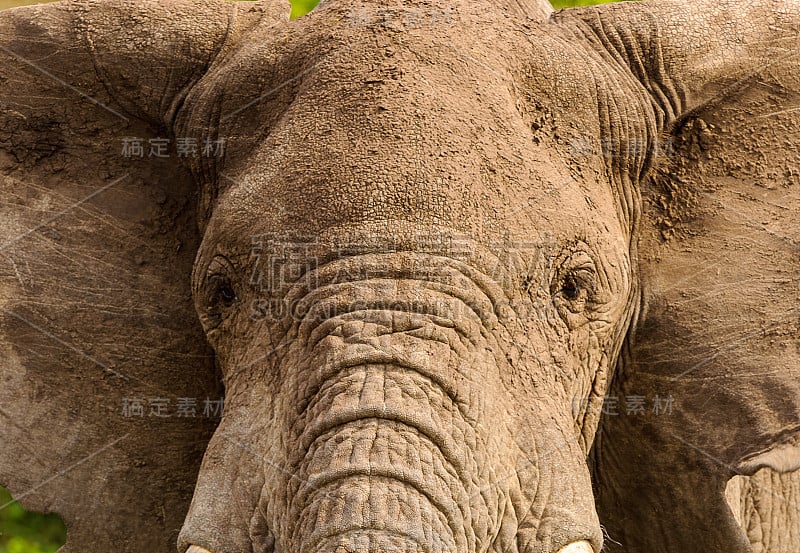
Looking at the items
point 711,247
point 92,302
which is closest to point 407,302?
point 711,247

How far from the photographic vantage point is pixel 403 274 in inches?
110

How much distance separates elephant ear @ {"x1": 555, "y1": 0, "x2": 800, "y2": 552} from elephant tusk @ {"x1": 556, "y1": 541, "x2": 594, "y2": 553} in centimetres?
53

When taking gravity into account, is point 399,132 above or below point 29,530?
above

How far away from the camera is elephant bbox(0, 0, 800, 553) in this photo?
9.05 ft

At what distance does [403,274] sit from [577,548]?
0.64 m

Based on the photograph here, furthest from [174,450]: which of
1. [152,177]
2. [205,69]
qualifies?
[205,69]

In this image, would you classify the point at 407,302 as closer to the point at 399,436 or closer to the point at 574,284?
the point at 399,436

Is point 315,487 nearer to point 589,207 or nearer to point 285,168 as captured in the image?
point 285,168

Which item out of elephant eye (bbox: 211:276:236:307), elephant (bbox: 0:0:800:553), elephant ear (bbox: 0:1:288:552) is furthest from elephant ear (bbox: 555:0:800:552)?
elephant ear (bbox: 0:1:288:552)

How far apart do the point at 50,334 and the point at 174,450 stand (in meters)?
0.42

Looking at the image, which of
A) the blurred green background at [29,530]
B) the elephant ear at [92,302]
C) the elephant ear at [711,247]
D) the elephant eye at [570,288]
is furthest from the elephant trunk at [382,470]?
the blurred green background at [29,530]

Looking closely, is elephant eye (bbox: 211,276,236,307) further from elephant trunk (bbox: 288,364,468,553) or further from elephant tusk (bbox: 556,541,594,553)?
elephant tusk (bbox: 556,541,594,553)

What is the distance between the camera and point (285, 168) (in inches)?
117

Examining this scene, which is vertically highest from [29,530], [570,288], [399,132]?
[399,132]
